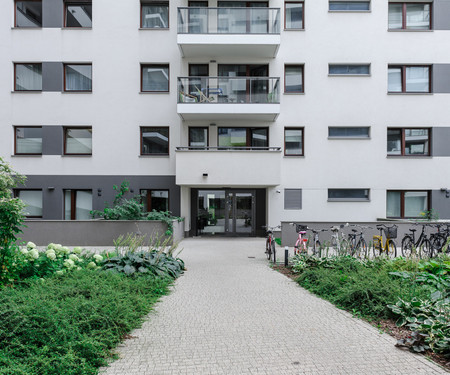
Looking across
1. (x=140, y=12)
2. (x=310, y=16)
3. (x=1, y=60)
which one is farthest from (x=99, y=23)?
(x=310, y=16)

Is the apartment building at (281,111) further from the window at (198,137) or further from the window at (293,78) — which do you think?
the window at (198,137)

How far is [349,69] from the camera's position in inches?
629

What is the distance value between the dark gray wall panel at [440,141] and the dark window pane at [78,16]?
18629mm

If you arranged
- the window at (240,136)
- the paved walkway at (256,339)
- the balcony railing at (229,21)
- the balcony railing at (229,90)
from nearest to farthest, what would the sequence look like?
the paved walkway at (256,339)
the balcony railing at (229,90)
the balcony railing at (229,21)
the window at (240,136)

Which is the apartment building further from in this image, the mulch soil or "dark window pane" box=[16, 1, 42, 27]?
the mulch soil

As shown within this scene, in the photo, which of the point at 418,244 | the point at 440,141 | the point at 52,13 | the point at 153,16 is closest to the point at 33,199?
the point at 52,13

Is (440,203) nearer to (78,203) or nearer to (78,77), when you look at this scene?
(78,203)

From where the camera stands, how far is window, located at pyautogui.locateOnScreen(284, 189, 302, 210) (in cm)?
1574

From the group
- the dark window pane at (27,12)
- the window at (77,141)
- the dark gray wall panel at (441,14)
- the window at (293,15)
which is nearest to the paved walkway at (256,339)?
the window at (77,141)

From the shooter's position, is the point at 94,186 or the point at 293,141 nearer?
the point at 94,186

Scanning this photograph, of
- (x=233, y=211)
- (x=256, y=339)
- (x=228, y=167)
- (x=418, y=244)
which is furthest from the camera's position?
(x=233, y=211)

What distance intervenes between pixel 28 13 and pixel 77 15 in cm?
255

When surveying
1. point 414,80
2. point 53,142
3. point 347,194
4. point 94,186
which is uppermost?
point 414,80

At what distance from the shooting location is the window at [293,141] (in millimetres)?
16031
